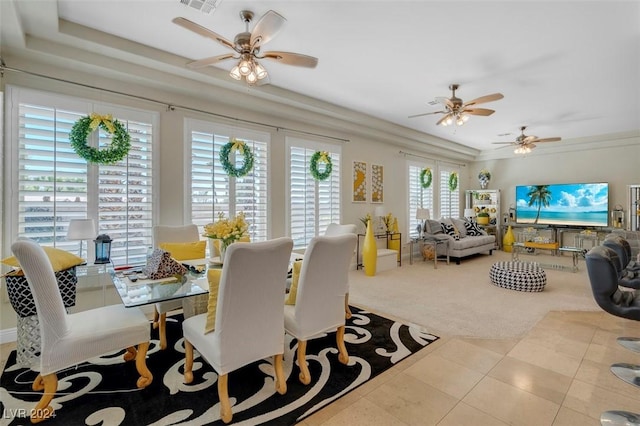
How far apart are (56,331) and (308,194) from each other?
3866mm

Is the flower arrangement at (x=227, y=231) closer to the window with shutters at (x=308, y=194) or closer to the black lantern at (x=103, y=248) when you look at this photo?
the black lantern at (x=103, y=248)

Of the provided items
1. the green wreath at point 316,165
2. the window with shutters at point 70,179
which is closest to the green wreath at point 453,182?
the green wreath at point 316,165

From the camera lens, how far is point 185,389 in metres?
2.17

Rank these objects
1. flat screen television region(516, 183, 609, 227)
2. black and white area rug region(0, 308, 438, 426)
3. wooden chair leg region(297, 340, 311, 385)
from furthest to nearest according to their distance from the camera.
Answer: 1. flat screen television region(516, 183, 609, 227)
2. wooden chair leg region(297, 340, 311, 385)
3. black and white area rug region(0, 308, 438, 426)

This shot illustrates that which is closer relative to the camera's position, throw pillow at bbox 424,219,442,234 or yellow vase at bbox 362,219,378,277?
yellow vase at bbox 362,219,378,277

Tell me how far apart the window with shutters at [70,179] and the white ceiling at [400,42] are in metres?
0.61

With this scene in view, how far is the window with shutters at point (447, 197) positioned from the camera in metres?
8.40

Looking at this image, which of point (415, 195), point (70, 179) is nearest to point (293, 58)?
point (70, 179)

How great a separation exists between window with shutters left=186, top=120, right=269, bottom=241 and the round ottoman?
12.1 ft

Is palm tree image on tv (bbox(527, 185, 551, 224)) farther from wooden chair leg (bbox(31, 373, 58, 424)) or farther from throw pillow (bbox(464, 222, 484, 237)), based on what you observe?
wooden chair leg (bbox(31, 373, 58, 424))

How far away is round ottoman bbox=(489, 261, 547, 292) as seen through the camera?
4.51 m

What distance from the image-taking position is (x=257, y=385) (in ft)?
7.26

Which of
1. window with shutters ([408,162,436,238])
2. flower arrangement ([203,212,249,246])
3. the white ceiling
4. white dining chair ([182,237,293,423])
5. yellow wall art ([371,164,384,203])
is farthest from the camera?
window with shutters ([408,162,436,238])

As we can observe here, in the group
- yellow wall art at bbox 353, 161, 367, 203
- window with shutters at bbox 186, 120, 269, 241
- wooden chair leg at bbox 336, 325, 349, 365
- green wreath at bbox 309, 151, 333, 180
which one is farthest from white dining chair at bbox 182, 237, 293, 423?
yellow wall art at bbox 353, 161, 367, 203
